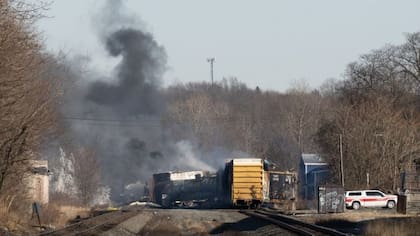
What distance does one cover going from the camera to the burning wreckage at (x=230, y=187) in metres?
61.7

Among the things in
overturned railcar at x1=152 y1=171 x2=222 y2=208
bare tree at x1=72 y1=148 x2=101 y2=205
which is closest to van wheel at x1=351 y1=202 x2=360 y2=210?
overturned railcar at x1=152 y1=171 x2=222 y2=208

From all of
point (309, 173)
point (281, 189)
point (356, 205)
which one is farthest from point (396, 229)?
point (309, 173)

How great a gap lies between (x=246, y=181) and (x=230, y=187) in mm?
2042

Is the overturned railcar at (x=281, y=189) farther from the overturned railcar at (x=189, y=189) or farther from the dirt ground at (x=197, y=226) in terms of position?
the dirt ground at (x=197, y=226)

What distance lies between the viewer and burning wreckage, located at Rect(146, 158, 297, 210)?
6172 centimetres

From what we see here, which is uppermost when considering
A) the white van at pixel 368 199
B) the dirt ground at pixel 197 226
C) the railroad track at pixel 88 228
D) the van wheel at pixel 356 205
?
the white van at pixel 368 199

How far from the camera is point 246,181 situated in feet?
202

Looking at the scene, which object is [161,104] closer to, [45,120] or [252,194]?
[252,194]

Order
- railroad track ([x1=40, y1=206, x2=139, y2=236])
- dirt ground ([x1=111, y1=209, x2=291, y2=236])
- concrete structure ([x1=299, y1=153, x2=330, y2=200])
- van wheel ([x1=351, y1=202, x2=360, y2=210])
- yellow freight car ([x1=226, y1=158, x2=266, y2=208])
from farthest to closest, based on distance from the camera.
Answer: concrete structure ([x1=299, y1=153, x2=330, y2=200]), van wheel ([x1=351, y1=202, x2=360, y2=210]), yellow freight car ([x1=226, y1=158, x2=266, y2=208]), dirt ground ([x1=111, y1=209, x2=291, y2=236]), railroad track ([x1=40, y1=206, x2=139, y2=236])

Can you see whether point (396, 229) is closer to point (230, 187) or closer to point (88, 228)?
point (88, 228)

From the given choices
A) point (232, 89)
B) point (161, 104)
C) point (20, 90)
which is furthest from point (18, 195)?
point (232, 89)

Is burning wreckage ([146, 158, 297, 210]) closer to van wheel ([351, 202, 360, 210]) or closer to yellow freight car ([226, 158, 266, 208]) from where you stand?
yellow freight car ([226, 158, 266, 208])

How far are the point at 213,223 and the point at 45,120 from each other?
937 cm

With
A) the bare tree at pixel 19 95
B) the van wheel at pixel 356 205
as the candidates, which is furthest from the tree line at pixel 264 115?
the van wheel at pixel 356 205
